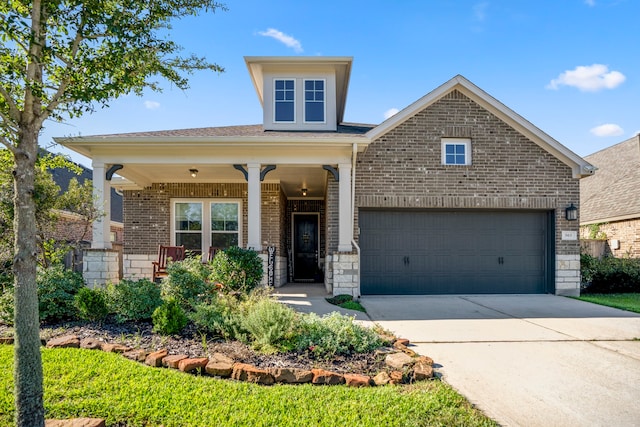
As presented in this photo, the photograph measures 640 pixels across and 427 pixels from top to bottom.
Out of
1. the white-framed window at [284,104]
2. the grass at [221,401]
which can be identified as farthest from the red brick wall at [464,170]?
the grass at [221,401]

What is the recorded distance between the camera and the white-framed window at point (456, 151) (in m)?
9.33

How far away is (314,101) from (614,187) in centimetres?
1252

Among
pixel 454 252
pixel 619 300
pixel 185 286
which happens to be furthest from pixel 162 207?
pixel 619 300

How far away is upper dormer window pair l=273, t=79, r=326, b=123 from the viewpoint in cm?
1003

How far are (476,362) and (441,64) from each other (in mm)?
8764

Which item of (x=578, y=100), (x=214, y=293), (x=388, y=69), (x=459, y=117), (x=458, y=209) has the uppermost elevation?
(x=388, y=69)

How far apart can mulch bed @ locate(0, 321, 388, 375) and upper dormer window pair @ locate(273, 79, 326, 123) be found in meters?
6.51

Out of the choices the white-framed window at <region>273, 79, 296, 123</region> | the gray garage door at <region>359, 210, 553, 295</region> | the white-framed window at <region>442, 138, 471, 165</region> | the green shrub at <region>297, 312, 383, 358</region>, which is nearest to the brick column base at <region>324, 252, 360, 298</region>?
the gray garage door at <region>359, 210, 553, 295</region>

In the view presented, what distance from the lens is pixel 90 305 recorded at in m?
5.09

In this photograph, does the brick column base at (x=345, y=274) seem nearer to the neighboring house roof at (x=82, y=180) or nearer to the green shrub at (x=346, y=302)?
the green shrub at (x=346, y=302)

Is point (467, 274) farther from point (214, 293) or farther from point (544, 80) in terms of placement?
point (214, 293)

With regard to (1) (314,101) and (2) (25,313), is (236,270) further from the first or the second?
(1) (314,101)

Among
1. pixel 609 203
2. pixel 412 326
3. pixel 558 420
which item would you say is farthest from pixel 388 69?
pixel 609 203

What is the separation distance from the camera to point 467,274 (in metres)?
9.48
